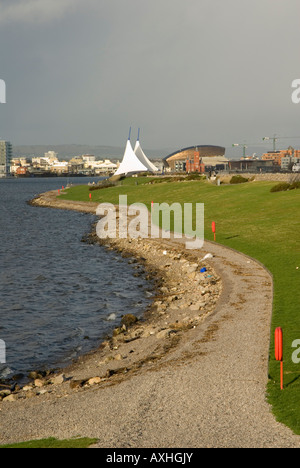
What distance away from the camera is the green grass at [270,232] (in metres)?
15.0

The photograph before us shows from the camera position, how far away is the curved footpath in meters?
12.1

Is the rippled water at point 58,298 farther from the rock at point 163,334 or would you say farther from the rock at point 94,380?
the rock at point 94,380

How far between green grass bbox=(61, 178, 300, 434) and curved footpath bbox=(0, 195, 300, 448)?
558 mm

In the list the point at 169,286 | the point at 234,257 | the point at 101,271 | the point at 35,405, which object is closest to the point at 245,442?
the point at 35,405

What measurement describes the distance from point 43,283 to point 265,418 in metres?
24.0

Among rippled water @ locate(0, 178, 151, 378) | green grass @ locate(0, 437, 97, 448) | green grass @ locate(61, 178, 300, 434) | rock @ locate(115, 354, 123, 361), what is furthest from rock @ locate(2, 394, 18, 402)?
green grass @ locate(61, 178, 300, 434)

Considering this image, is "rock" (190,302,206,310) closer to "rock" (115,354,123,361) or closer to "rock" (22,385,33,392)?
"rock" (115,354,123,361)

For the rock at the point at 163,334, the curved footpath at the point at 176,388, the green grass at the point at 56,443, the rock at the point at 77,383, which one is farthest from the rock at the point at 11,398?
the rock at the point at 163,334

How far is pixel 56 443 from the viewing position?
12.0 m

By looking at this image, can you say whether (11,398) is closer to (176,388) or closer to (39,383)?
(39,383)

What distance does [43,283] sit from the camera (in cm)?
3459

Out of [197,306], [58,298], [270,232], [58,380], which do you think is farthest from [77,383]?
[270,232]
